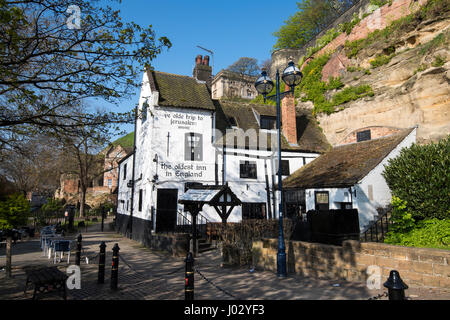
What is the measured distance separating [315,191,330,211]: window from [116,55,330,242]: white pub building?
162 centimetres

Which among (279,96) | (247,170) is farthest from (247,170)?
(279,96)

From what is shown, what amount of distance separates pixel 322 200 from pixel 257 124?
806 centimetres

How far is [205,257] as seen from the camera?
11.8 metres

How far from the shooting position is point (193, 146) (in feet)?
58.2

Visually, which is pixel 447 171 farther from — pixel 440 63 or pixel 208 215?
pixel 208 215

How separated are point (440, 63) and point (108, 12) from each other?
61.1 feet

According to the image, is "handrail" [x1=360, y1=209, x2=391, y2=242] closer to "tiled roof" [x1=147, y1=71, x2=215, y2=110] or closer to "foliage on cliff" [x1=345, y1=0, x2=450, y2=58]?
"tiled roof" [x1=147, y1=71, x2=215, y2=110]

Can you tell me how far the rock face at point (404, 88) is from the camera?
1627cm

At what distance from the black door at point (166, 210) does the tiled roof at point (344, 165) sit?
8.16 meters

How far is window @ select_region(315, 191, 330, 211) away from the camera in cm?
1683

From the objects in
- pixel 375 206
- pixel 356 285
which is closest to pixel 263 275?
pixel 356 285

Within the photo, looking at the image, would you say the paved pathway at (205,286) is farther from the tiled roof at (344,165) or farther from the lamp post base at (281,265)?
the tiled roof at (344,165)

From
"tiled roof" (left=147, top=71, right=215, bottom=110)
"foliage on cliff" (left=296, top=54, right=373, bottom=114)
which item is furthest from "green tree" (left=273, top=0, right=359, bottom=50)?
"tiled roof" (left=147, top=71, right=215, bottom=110)

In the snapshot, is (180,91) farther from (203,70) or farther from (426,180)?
(426,180)
